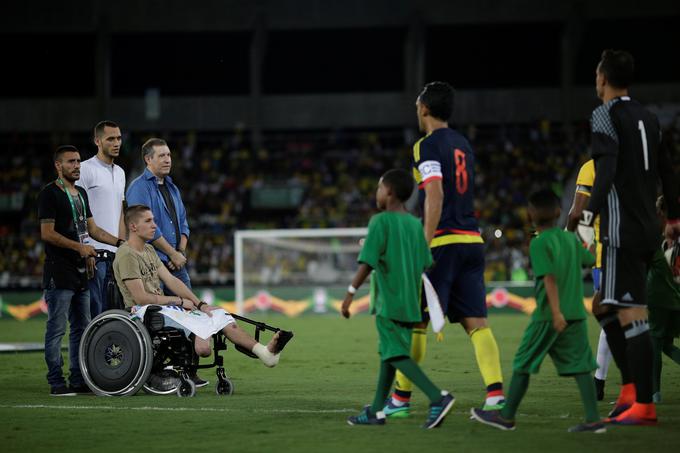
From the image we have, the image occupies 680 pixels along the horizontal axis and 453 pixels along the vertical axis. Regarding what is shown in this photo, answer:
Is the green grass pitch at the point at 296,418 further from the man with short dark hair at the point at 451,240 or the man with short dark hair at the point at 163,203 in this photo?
the man with short dark hair at the point at 163,203

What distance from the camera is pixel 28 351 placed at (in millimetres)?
15539

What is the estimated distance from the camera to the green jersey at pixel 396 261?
7.18 meters

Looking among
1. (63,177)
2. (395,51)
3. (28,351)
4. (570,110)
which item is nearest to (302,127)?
(395,51)

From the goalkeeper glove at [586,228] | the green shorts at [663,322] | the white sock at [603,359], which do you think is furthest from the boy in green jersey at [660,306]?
the goalkeeper glove at [586,228]

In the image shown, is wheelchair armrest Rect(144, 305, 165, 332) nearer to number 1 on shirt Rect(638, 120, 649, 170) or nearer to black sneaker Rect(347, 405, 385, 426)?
black sneaker Rect(347, 405, 385, 426)

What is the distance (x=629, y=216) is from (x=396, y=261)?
5.16ft

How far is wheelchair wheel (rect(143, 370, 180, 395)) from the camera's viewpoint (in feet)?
31.7

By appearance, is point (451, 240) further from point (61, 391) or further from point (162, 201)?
point (61, 391)

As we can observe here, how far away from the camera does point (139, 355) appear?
9.30m

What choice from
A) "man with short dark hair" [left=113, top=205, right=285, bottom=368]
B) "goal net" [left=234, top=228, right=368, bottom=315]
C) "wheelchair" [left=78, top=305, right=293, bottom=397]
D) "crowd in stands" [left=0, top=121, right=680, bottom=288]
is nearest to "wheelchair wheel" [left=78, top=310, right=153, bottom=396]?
"wheelchair" [left=78, top=305, right=293, bottom=397]

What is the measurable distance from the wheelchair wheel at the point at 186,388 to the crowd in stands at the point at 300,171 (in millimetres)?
23592

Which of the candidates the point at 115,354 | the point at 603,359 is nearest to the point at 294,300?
the point at 115,354

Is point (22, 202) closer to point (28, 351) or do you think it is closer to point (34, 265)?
point (34, 265)

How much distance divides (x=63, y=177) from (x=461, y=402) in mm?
4179
